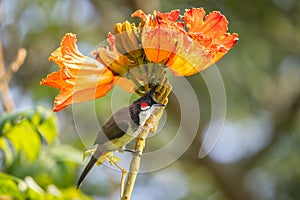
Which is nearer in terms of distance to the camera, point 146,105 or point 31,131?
point 146,105

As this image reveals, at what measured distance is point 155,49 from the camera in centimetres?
205

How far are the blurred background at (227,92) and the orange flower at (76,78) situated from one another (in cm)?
285

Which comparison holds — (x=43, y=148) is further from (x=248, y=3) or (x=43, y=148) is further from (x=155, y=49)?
(x=248, y=3)

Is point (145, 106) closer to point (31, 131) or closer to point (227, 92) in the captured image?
point (31, 131)

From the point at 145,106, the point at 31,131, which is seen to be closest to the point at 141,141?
the point at 145,106

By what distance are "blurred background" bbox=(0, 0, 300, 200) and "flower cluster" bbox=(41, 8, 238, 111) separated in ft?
9.42

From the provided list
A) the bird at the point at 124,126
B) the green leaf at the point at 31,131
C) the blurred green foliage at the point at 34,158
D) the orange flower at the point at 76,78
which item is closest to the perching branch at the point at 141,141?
the bird at the point at 124,126

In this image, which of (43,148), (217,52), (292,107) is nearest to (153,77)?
(217,52)

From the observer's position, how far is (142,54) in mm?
2125

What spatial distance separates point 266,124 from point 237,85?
1.78 ft

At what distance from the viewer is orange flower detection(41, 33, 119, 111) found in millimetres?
2121

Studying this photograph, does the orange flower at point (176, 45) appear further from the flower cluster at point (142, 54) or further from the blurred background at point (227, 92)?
the blurred background at point (227, 92)

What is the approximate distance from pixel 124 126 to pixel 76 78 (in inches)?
10.1

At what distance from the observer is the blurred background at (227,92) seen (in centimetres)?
559
